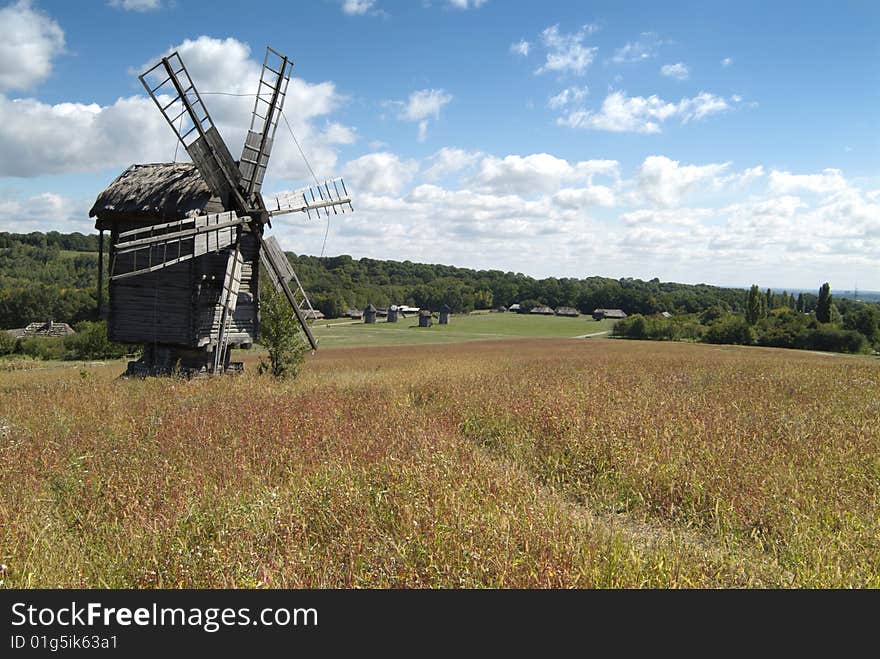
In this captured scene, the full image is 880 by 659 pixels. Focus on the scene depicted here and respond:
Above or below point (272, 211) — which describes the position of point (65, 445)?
below

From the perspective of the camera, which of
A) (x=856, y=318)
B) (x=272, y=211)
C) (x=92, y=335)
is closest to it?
(x=272, y=211)

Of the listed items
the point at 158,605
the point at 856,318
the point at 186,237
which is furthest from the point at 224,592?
the point at 856,318

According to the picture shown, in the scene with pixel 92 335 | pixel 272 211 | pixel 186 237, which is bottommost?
pixel 92 335

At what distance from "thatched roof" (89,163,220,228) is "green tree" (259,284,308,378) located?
10.5ft

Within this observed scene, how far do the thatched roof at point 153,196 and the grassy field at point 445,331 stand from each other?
43182 mm

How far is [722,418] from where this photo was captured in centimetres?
755

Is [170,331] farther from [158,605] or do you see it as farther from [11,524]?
[158,605]

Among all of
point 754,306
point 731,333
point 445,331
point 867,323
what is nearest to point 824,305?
point 754,306

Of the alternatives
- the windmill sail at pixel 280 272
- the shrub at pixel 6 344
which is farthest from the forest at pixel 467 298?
the windmill sail at pixel 280 272

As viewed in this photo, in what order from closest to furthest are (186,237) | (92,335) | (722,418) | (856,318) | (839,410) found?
1. (722,418)
2. (839,410)
3. (186,237)
4. (92,335)
5. (856,318)

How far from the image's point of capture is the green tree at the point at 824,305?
9100 centimetres

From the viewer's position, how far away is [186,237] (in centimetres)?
1427

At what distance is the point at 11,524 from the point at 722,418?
25.7ft

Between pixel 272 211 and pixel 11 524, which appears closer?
pixel 11 524
